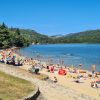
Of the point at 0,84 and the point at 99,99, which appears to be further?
the point at 99,99

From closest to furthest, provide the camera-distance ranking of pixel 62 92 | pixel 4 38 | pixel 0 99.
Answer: pixel 0 99
pixel 62 92
pixel 4 38

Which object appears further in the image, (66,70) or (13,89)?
(66,70)

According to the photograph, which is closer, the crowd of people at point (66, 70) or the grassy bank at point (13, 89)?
the grassy bank at point (13, 89)

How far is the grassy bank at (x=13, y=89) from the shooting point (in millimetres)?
15244

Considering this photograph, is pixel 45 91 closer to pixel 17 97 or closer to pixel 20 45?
pixel 17 97

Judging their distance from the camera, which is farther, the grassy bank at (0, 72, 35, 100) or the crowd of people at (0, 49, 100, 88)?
the crowd of people at (0, 49, 100, 88)

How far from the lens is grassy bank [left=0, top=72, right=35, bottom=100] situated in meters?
15.2

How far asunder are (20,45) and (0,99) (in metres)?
141

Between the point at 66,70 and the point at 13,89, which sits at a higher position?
the point at 13,89

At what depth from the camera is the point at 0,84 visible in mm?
17812

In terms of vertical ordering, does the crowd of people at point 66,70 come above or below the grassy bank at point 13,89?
below

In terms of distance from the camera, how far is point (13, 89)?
17.0 meters

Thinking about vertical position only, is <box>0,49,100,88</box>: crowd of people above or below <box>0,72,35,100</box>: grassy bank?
below

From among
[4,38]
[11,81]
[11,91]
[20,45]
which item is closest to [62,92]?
[11,81]
